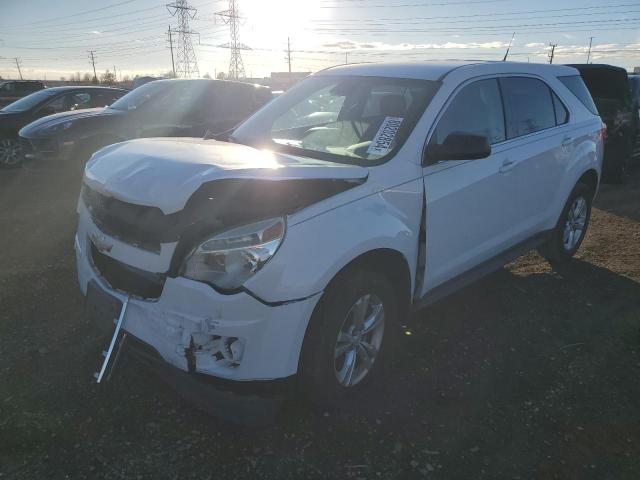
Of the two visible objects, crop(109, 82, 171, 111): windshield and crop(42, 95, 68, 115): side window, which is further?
crop(42, 95, 68, 115): side window

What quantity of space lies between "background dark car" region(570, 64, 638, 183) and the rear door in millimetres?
4373

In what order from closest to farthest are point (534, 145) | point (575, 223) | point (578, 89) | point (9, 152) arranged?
point (534, 145) < point (578, 89) < point (575, 223) < point (9, 152)

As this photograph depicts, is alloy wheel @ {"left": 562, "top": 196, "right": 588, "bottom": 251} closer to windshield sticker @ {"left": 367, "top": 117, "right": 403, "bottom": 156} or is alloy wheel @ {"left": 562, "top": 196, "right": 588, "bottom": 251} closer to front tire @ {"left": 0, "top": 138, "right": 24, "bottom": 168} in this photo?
windshield sticker @ {"left": 367, "top": 117, "right": 403, "bottom": 156}

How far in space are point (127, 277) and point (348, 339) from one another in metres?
1.18

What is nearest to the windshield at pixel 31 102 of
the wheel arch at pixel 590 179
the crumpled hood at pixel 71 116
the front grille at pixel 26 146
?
the front grille at pixel 26 146

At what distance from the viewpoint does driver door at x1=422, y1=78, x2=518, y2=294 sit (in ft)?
10.1

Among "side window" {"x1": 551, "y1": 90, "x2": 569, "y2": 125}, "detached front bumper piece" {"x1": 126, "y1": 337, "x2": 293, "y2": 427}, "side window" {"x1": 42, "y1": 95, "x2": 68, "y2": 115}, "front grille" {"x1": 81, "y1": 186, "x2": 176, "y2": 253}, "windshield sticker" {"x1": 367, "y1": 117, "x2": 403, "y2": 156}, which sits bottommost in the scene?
"detached front bumper piece" {"x1": 126, "y1": 337, "x2": 293, "y2": 427}

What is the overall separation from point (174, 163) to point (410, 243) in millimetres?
1353

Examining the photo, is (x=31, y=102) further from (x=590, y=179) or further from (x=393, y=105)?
(x=590, y=179)

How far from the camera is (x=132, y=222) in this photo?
2459mm

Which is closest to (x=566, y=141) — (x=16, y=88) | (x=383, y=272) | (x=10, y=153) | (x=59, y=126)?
(x=383, y=272)

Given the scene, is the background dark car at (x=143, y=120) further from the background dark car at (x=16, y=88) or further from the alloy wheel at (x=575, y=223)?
the background dark car at (x=16, y=88)

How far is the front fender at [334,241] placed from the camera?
222 cm

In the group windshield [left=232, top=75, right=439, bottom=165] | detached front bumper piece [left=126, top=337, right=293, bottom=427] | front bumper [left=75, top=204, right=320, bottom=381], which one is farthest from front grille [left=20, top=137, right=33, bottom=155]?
detached front bumper piece [left=126, top=337, right=293, bottom=427]
